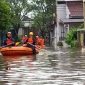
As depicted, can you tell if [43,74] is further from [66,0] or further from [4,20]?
[66,0]

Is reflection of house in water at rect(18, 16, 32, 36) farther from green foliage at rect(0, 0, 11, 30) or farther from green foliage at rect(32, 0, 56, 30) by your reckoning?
green foliage at rect(0, 0, 11, 30)

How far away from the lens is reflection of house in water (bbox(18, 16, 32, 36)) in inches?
4149

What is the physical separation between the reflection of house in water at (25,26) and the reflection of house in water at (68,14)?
2745cm

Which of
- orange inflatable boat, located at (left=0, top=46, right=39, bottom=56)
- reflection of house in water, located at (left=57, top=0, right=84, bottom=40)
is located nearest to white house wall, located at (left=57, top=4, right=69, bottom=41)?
reflection of house in water, located at (left=57, top=0, right=84, bottom=40)

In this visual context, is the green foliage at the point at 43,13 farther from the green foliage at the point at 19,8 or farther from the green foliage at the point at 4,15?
the green foliage at the point at 4,15

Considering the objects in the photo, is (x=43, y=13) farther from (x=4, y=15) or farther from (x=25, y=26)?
(x=4, y=15)

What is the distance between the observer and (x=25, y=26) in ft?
350

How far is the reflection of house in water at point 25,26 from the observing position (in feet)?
346

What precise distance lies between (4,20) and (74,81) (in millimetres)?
42360

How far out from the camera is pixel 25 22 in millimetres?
106750

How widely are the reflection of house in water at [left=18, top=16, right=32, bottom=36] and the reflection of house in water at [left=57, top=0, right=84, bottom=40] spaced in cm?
2745

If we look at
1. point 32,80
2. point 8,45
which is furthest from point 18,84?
point 8,45

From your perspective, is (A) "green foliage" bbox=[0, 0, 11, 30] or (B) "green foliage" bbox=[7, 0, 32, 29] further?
(B) "green foliage" bbox=[7, 0, 32, 29]

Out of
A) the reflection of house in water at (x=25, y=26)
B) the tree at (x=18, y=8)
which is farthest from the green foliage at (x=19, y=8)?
the reflection of house in water at (x=25, y=26)
